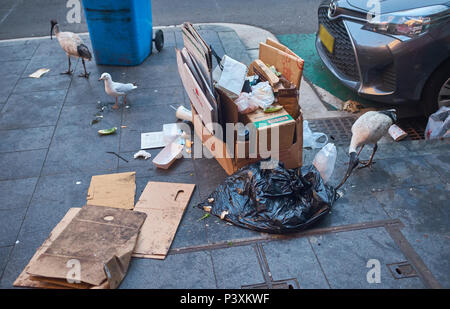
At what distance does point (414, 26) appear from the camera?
4035mm

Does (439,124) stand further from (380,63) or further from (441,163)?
(380,63)

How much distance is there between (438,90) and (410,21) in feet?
2.89

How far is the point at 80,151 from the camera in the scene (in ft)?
13.7

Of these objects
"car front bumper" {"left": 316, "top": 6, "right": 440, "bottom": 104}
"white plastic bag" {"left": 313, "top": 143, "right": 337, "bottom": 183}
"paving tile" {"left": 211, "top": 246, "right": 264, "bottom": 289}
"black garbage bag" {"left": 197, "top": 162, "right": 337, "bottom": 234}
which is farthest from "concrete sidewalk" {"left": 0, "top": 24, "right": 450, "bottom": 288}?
"car front bumper" {"left": 316, "top": 6, "right": 440, "bottom": 104}

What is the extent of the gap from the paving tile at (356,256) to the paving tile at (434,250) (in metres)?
0.17

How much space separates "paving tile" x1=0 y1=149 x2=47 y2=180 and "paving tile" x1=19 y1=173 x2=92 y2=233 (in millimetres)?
235

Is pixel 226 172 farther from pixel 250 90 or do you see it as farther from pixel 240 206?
pixel 250 90

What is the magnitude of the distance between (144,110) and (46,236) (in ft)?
7.50

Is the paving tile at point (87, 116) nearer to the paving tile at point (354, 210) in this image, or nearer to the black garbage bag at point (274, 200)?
the black garbage bag at point (274, 200)

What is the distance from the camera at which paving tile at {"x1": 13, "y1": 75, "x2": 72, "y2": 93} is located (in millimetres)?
5425

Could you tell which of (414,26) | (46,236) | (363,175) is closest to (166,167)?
(46,236)

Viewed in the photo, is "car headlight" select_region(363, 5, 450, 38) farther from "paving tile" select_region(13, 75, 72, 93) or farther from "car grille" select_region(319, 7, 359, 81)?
"paving tile" select_region(13, 75, 72, 93)

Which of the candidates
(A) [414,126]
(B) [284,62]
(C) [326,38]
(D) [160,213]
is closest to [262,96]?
(B) [284,62]
